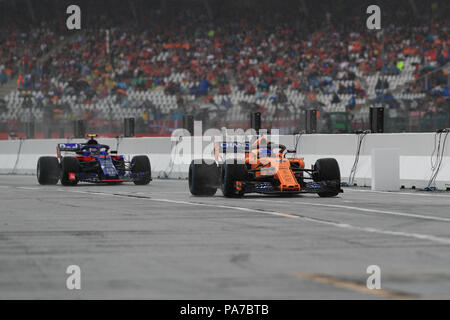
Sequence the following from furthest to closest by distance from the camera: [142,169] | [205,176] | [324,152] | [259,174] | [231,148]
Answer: [324,152] < [142,169] < [205,176] < [231,148] < [259,174]

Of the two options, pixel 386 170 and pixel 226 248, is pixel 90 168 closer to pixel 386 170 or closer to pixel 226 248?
pixel 386 170

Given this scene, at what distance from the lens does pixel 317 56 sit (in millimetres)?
43781

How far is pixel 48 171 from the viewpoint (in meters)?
22.9

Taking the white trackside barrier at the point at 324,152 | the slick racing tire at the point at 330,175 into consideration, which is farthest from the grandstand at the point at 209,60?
the slick racing tire at the point at 330,175

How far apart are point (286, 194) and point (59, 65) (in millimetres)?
31364

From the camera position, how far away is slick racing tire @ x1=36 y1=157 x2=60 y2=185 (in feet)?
74.9

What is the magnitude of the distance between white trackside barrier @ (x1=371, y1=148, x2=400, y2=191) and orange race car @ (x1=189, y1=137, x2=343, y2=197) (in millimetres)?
3016

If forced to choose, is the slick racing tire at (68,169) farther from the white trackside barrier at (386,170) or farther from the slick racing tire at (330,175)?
the slick racing tire at (330,175)

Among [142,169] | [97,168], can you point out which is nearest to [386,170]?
[142,169]

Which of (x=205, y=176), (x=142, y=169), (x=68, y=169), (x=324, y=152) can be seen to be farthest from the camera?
(x=324, y=152)

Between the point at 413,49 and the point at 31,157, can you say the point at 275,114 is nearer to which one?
the point at 31,157

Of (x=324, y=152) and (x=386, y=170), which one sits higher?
(x=324, y=152)

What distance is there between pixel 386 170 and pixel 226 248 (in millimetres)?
11598

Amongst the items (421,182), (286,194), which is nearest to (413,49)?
(421,182)
